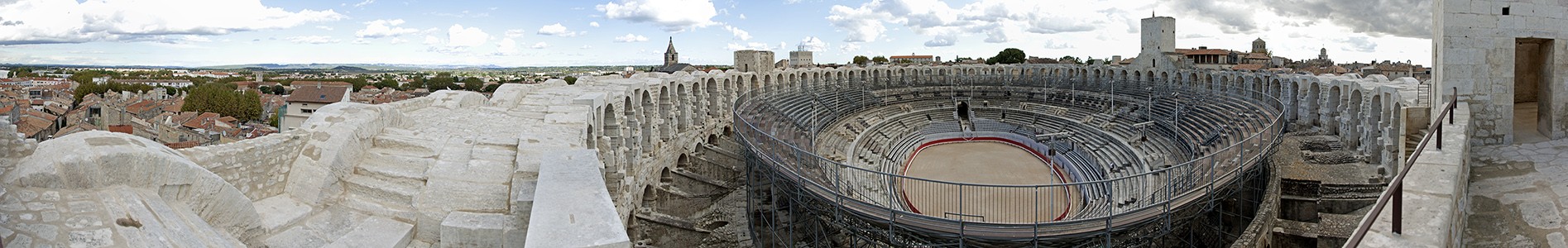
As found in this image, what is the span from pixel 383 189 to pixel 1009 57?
6622 centimetres

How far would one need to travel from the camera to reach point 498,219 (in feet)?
19.5

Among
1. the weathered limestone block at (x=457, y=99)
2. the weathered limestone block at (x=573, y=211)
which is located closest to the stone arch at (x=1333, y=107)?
the weathered limestone block at (x=457, y=99)

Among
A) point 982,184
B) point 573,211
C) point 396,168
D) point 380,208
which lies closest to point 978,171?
point 982,184

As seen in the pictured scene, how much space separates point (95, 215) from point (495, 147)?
3.02m

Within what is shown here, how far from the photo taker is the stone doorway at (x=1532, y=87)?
7.97 m

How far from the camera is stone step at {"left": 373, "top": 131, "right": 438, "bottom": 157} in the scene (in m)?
7.75

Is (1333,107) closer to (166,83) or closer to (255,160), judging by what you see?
(255,160)

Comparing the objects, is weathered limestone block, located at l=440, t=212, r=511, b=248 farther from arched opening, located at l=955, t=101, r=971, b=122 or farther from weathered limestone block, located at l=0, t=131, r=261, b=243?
arched opening, located at l=955, t=101, r=971, b=122

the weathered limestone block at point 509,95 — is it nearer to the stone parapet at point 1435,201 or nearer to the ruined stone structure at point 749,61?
the stone parapet at point 1435,201

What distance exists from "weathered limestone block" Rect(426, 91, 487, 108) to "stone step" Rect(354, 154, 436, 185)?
376 cm

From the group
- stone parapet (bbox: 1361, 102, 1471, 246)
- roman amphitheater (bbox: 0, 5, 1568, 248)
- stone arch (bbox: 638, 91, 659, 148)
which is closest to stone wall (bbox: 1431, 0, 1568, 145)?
roman amphitheater (bbox: 0, 5, 1568, 248)

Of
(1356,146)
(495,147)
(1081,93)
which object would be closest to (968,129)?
(1081,93)

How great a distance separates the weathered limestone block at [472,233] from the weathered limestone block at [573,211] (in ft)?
1.57

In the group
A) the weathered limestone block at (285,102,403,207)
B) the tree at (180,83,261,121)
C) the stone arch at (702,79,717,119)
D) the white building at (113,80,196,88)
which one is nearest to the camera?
the weathered limestone block at (285,102,403,207)
